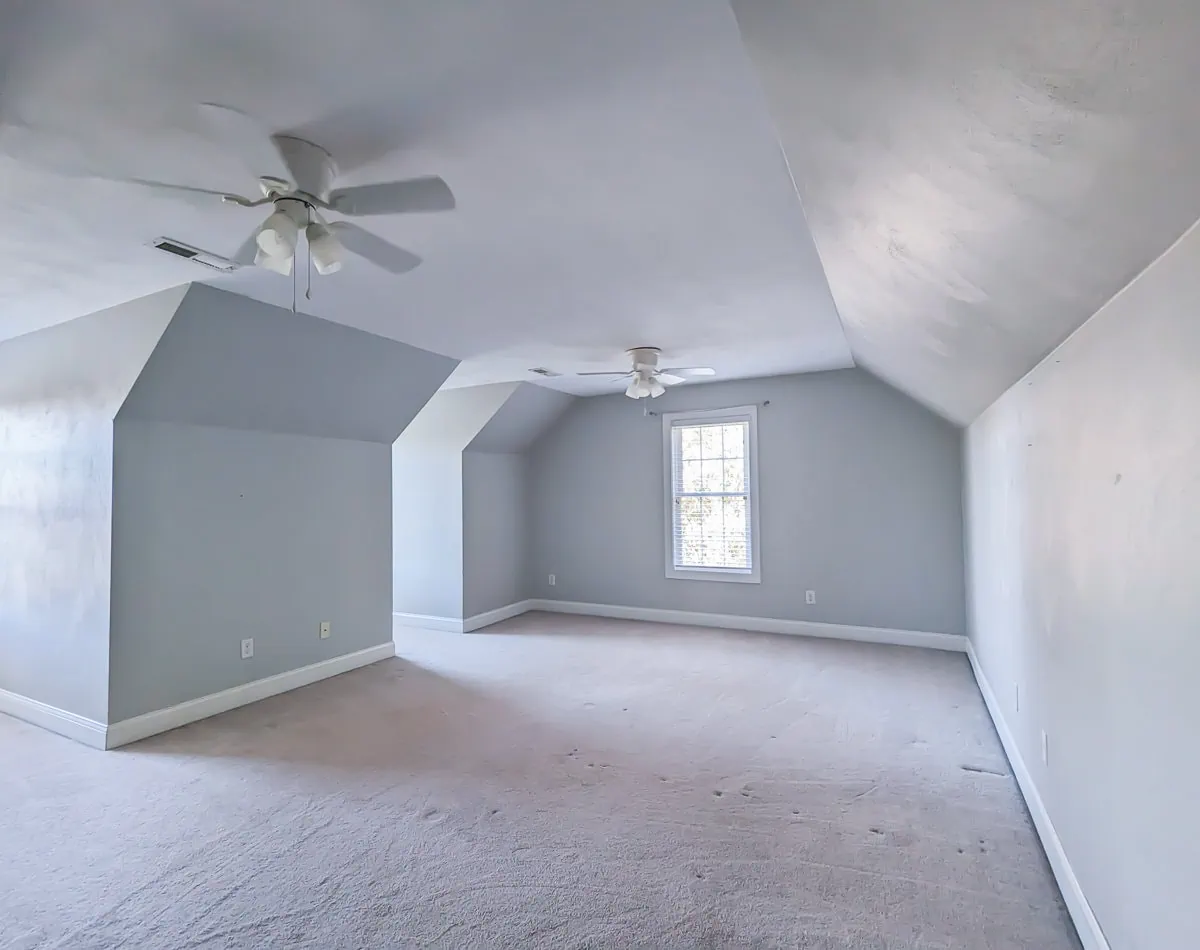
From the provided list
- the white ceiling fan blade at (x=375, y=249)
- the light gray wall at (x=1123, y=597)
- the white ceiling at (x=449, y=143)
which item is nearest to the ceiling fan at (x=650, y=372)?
the white ceiling at (x=449, y=143)

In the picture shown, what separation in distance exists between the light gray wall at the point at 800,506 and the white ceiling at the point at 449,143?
2438 millimetres

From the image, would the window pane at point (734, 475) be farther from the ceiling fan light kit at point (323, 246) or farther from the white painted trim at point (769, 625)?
the ceiling fan light kit at point (323, 246)

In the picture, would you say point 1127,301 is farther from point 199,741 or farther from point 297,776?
point 199,741

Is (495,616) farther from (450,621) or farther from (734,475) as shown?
(734,475)

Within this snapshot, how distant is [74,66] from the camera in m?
1.39

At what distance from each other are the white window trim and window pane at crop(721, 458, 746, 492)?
98mm

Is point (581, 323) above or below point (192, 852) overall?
above

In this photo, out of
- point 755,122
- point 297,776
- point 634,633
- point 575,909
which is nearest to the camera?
point 755,122

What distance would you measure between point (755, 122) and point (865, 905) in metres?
2.45

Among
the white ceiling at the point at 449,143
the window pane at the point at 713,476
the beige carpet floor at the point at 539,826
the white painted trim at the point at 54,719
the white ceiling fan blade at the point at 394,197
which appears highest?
the white ceiling at the point at 449,143

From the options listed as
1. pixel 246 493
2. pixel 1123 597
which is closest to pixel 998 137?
pixel 1123 597

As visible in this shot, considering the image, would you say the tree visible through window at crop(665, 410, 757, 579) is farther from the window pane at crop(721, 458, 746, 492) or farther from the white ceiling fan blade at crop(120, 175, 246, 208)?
the white ceiling fan blade at crop(120, 175, 246, 208)

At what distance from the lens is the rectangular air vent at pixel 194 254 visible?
2412mm

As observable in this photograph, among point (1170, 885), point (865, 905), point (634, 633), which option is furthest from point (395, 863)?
point (634, 633)
